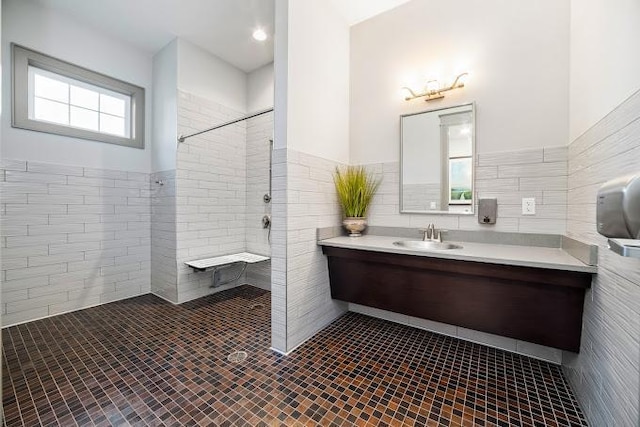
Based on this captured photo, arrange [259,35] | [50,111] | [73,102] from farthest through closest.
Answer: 1. [259,35]
2. [73,102]
3. [50,111]

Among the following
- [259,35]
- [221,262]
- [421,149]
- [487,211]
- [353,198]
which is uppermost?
[259,35]

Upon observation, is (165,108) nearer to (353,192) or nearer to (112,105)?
(112,105)

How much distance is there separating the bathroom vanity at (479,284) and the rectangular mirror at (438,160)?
14.9 inches

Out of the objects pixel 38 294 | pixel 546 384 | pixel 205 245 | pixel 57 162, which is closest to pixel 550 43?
pixel 546 384

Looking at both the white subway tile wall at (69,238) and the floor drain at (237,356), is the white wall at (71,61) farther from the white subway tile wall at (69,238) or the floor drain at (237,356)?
the floor drain at (237,356)

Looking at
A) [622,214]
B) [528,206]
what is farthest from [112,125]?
[528,206]

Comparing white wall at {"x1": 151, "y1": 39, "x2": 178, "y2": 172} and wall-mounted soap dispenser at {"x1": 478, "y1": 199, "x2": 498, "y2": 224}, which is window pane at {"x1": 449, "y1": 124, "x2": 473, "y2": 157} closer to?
wall-mounted soap dispenser at {"x1": 478, "y1": 199, "x2": 498, "y2": 224}

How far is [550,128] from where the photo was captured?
1751 mm

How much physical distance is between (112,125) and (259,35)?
72.7 inches

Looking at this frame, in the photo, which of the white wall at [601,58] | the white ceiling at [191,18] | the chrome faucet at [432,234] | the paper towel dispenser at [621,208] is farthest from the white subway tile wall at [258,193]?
the paper towel dispenser at [621,208]

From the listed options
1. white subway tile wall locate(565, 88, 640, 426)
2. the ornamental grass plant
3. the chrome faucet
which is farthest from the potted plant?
white subway tile wall locate(565, 88, 640, 426)

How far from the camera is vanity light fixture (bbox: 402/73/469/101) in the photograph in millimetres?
2031

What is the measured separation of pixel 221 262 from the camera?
112 inches

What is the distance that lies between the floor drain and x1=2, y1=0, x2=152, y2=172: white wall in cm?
236
